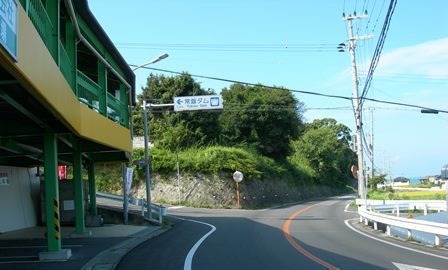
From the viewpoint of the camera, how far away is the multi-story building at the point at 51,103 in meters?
8.62

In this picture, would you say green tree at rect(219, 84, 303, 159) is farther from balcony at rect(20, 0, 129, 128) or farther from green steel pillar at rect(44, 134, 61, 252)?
green steel pillar at rect(44, 134, 61, 252)

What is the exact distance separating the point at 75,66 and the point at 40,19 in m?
4.80

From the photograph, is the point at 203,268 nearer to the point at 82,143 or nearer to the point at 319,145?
the point at 82,143

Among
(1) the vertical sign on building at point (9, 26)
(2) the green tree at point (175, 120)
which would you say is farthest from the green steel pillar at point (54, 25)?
(2) the green tree at point (175, 120)

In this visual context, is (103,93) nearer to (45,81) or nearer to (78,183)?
(78,183)

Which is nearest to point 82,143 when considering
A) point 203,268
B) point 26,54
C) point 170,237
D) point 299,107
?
point 170,237

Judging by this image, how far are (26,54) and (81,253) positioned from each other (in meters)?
8.68

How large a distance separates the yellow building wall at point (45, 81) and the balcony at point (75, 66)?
659mm

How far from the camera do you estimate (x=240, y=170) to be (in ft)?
152

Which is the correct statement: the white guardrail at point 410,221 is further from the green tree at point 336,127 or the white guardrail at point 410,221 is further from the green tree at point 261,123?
the green tree at point 336,127

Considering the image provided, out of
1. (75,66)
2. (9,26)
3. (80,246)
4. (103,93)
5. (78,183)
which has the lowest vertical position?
(80,246)

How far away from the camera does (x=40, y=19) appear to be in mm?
11336

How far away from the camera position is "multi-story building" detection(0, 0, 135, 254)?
8.62 meters

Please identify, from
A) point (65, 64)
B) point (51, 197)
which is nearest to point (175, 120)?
point (65, 64)
